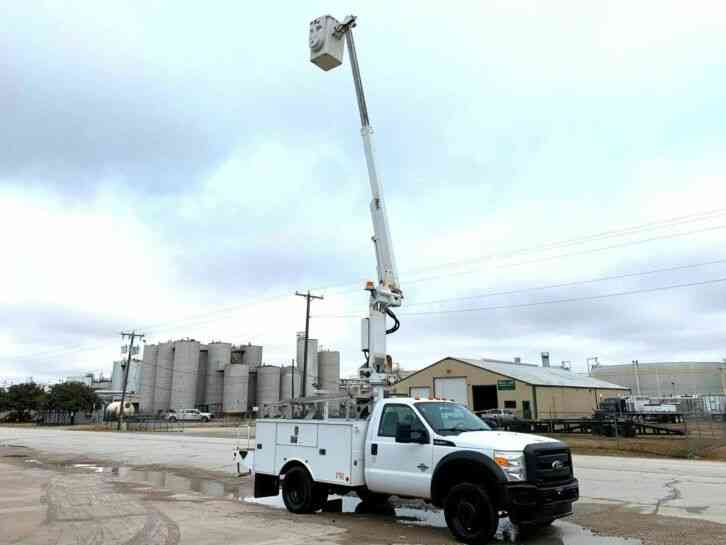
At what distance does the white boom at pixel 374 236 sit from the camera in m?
11.5

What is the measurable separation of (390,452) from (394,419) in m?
0.54

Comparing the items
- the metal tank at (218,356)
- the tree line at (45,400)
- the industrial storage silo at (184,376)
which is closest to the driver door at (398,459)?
the industrial storage silo at (184,376)

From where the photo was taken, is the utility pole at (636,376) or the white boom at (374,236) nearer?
the white boom at (374,236)

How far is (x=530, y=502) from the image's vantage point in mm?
8000

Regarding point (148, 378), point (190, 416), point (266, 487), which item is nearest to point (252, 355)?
point (148, 378)

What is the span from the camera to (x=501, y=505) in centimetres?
802

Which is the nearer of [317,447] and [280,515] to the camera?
[280,515]

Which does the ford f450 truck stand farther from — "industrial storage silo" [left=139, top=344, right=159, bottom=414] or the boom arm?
"industrial storage silo" [left=139, top=344, right=159, bottom=414]

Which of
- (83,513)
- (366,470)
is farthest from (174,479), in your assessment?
(366,470)

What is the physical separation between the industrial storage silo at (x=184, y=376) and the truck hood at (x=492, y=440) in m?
85.3

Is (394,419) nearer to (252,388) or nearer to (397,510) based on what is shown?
(397,510)

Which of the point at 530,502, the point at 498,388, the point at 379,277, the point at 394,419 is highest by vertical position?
the point at 498,388

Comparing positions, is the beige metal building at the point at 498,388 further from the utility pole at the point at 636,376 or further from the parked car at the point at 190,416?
the utility pole at the point at 636,376

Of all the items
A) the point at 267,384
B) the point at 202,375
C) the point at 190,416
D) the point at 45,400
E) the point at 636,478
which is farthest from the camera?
the point at 267,384
